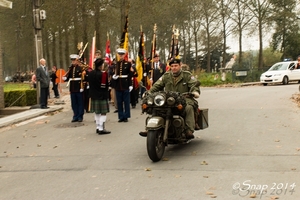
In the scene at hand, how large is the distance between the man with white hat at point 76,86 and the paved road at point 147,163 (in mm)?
1063

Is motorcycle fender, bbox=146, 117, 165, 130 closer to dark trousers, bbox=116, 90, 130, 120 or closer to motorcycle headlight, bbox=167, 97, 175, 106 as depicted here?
motorcycle headlight, bbox=167, 97, 175, 106

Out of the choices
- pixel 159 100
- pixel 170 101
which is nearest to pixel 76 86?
pixel 159 100

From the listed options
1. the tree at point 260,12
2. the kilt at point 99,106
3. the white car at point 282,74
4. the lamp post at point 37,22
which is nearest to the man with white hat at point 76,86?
the kilt at point 99,106

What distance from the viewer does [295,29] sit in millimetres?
52031

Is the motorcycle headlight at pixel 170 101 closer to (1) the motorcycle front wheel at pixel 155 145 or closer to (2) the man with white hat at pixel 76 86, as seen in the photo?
(1) the motorcycle front wheel at pixel 155 145

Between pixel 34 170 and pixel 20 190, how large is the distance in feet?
3.97

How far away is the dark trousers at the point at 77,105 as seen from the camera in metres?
13.5

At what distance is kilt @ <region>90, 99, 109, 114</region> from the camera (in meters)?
11.0

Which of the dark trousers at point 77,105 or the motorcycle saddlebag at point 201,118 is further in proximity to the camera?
the dark trousers at point 77,105

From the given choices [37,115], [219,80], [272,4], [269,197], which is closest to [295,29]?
[272,4]

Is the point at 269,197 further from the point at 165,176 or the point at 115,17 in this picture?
the point at 115,17

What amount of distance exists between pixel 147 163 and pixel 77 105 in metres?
6.21

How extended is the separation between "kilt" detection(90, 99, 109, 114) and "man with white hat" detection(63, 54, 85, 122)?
8.07 ft

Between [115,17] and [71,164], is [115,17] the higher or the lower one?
the higher one
